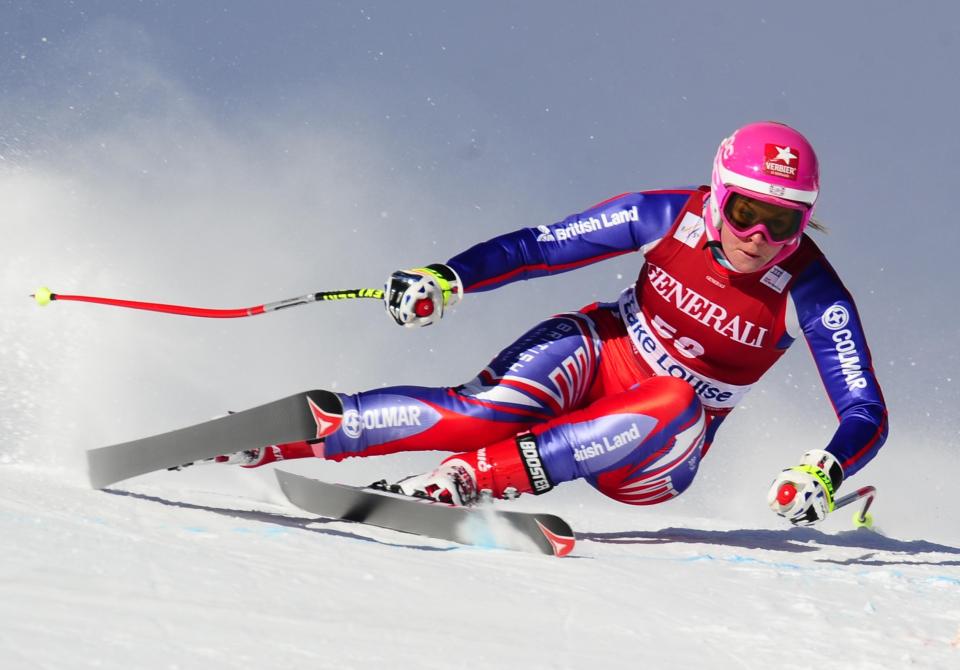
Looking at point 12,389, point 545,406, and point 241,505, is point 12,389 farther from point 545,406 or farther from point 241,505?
point 545,406

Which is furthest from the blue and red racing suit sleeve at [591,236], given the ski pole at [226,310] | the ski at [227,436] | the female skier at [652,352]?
the ski at [227,436]

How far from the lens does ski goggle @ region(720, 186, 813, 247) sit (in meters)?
3.25

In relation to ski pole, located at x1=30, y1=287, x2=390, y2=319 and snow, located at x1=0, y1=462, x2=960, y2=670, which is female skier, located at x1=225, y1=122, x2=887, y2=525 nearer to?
ski pole, located at x1=30, y1=287, x2=390, y2=319

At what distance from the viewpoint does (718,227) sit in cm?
343

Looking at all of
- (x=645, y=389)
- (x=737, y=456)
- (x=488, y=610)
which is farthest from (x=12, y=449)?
(x=737, y=456)

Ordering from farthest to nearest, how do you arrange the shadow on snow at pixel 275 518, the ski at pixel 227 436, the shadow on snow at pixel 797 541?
the shadow on snow at pixel 797 541 < the ski at pixel 227 436 < the shadow on snow at pixel 275 518

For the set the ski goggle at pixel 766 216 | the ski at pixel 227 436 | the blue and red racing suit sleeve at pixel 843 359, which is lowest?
the ski at pixel 227 436

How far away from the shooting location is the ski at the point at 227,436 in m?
3.04

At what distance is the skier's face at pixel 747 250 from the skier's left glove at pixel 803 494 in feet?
2.25

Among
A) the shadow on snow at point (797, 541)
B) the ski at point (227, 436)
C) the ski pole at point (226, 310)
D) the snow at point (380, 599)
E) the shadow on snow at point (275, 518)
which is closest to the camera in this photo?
the snow at point (380, 599)

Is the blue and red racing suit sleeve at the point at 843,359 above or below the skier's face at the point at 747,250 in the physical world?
below

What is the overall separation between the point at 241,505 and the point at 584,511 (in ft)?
6.03

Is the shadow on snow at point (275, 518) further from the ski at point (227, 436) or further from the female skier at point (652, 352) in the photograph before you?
the female skier at point (652, 352)

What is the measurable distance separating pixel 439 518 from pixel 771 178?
139 centimetres
